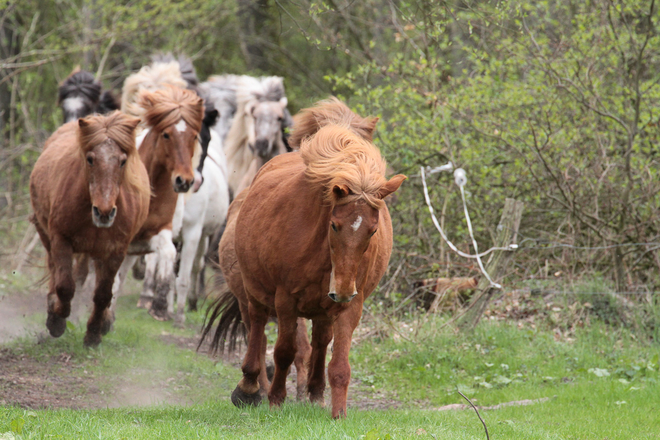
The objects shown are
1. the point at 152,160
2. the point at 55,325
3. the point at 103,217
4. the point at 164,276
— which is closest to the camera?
the point at 103,217

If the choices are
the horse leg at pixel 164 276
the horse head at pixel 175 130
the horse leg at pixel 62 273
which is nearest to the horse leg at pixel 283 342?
the horse leg at pixel 62 273

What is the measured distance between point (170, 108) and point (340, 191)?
14.6ft

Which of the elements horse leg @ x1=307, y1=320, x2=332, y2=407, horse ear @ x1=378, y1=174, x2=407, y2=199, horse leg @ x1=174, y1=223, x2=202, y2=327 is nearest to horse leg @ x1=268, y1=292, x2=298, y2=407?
horse leg @ x1=307, y1=320, x2=332, y2=407

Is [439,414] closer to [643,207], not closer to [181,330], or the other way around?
[181,330]

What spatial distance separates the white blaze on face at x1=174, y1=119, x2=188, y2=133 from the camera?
8430mm

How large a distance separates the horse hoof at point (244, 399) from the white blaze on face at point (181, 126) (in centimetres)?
356

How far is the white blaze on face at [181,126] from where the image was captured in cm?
843

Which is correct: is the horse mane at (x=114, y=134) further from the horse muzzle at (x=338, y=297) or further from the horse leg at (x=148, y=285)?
the horse muzzle at (x=338, y=297)

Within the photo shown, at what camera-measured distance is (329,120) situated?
623cm

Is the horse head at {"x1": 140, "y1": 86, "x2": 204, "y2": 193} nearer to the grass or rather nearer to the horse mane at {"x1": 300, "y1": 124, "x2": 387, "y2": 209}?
the grass

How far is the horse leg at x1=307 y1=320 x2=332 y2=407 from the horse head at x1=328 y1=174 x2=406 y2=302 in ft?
3.25

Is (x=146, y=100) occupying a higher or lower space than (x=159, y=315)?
higher

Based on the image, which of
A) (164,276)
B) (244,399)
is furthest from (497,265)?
(164,276)

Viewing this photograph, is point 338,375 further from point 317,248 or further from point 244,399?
point 244,399
